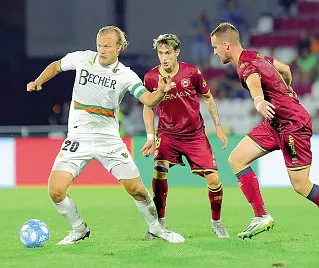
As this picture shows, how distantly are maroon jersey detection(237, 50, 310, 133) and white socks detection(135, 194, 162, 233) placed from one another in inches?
53.0

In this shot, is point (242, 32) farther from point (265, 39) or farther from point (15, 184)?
point (15, 184)

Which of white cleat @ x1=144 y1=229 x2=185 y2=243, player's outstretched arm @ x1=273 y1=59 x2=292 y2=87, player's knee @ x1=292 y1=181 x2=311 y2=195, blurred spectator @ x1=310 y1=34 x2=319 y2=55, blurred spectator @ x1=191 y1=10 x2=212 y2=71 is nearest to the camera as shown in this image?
player's knee @ x1=292 y1=181 x2=311 y2=195

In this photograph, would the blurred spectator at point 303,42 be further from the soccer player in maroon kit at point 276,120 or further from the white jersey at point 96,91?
the white jersey at point 96,91

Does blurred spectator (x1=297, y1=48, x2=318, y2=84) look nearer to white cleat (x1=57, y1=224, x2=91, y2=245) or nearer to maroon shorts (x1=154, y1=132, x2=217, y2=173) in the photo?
maroon shorts (x1=154, y1=132, x2=217, y2=173)

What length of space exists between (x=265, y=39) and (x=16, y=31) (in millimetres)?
5750

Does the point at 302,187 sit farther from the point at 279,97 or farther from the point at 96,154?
the point at 96,154

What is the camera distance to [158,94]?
8.38m

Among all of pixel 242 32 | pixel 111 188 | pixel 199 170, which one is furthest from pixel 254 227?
pixel 242 32

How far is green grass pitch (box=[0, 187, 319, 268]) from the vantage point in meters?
8.12

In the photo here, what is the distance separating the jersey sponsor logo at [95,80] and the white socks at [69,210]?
1045 millimetres

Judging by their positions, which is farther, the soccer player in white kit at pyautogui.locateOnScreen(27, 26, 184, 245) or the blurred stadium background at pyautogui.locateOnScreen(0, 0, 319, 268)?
the blurred stadium background at pyautogui.locateOnScreen(0, 0, 319, 268)

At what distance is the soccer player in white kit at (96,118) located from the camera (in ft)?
30.0

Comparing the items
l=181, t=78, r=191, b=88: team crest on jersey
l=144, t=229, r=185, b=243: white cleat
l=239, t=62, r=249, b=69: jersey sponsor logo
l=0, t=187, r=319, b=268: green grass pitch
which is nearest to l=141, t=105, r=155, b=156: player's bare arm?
l=181, t=78, r=191, b=88: team crest on jersey

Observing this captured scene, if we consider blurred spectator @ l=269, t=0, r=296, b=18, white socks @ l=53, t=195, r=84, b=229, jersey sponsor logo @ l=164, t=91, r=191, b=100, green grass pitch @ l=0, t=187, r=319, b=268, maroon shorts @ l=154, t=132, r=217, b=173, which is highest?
blurred spectator @ l=269, t=0, r=296, b=18
